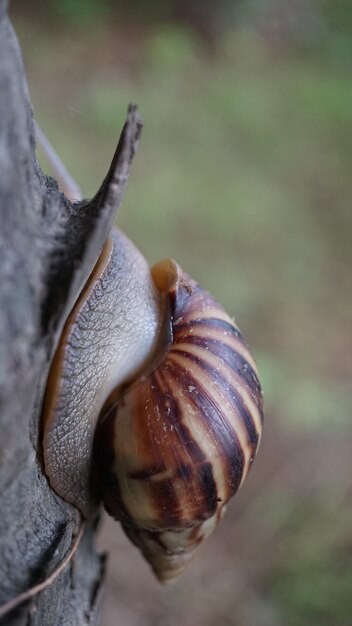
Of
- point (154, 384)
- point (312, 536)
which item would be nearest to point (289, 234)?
point (312, 536)

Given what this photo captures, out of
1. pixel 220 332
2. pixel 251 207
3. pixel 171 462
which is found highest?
pixel 220 332

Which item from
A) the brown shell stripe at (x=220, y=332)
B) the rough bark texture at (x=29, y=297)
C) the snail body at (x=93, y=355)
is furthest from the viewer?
the brown shell stripe at (x=220, y=332)

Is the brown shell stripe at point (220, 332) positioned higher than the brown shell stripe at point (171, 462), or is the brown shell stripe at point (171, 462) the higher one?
the brown shell stripe at point (220, 332)

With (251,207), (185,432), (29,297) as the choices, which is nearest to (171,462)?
(185,432)

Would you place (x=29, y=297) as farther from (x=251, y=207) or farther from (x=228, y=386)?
(x=251, y=207)

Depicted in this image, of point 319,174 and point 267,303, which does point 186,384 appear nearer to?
point 267,303

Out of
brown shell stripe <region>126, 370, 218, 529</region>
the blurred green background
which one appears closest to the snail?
brown shell stripe <region>126, 370, 218, 529</region>

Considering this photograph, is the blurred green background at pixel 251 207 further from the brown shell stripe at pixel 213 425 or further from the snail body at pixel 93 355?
the brown shell stripe at pixel 213 425

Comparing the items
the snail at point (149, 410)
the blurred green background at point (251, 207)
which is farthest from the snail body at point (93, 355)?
the blurred green background at point (251, 207)
